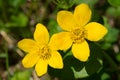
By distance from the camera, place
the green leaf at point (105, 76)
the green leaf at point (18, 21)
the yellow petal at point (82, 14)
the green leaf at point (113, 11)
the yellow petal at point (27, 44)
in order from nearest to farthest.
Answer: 1. the yellow petal at point (82, 14)
2. the yellow petal at point (27, 44)
3. the green leaf at point (105, 76)
4. the green leaf at point (113, 11)
5. the green leaf at point (18, 21)

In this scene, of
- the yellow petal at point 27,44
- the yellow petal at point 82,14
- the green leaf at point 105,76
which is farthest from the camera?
the green leaf at point 105,76

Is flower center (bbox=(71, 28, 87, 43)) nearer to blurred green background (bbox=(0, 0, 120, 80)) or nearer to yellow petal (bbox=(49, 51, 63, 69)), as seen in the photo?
yellow petal (bbox=(49, 51, 63, 69))

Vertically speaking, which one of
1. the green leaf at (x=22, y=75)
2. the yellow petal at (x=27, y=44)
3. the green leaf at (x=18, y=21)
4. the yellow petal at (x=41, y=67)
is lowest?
the green leaf at (x=22, y=75)

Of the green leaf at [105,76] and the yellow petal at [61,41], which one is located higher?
the yellow petal at [61,41]

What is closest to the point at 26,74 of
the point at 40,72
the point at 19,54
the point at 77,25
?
the point at 19,54

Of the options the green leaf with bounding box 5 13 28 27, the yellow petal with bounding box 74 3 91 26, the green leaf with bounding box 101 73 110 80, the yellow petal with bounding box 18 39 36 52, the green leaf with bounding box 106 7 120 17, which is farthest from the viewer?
the green leaf with bounding box 5 13 28 27

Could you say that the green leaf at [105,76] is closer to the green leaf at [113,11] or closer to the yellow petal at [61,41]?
the green leaf at [113,11]

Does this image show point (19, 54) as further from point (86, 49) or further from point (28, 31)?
point (86, 49)

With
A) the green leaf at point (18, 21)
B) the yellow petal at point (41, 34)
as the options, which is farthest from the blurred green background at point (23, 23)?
the yellow petal at point (41, 34)

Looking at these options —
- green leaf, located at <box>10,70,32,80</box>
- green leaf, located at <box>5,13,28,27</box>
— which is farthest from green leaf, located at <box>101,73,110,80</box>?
green leaf, located at <box>5,13,28,27</box>
